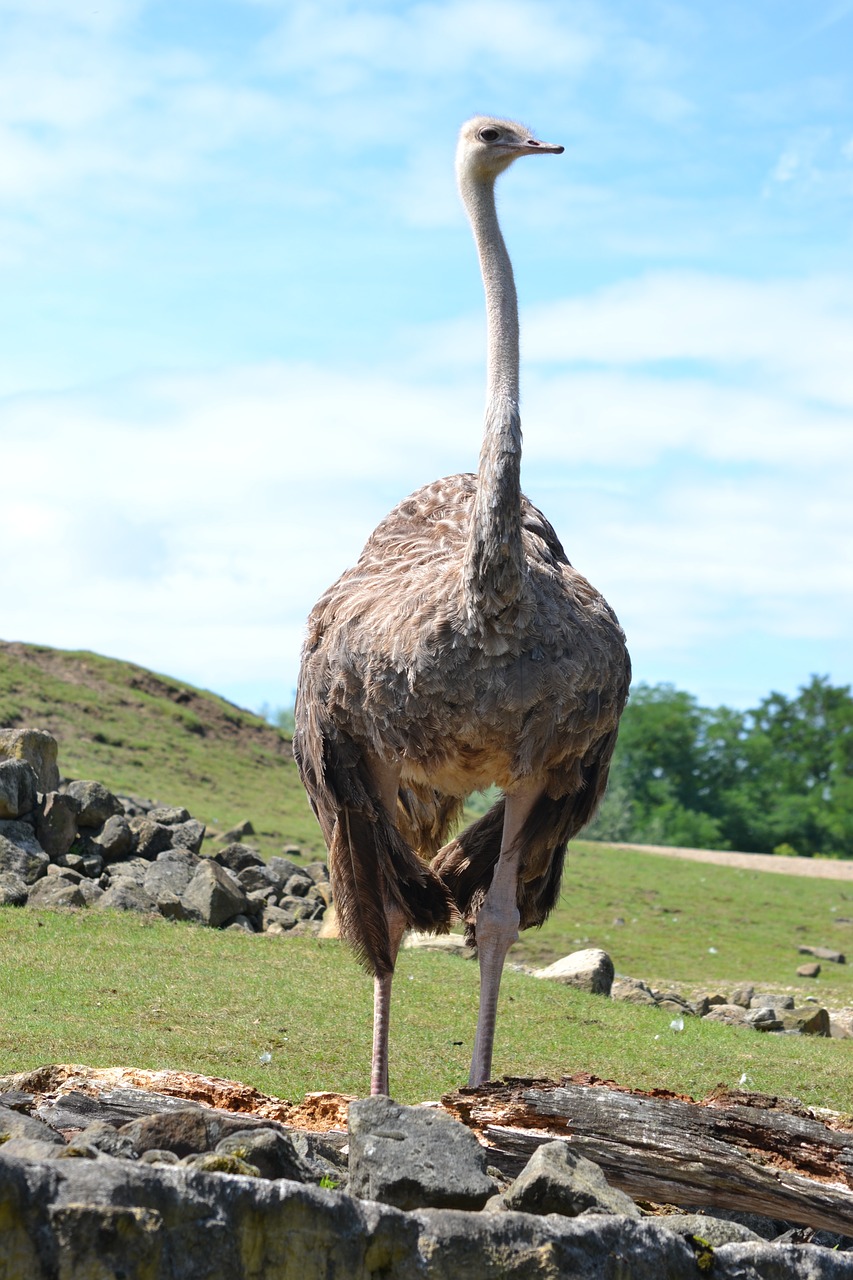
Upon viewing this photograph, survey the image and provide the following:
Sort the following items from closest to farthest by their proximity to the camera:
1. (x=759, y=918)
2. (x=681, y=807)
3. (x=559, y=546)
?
(x=559, y=546)
(x=759, y=918)
(x=681, y=807)

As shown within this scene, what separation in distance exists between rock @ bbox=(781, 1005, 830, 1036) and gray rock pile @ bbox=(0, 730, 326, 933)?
141 inches

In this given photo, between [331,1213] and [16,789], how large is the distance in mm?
8505

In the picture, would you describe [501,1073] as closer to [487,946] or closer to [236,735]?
[487,946]

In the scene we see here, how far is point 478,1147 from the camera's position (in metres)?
4.13

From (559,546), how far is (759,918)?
1210 centimetres

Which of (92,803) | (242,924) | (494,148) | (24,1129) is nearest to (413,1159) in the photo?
(24,1129)

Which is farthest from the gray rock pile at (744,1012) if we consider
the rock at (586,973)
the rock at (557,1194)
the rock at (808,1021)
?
the rock at (557,1194)

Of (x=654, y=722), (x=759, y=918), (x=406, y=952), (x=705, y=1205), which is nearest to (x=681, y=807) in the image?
(x=654, y=722)

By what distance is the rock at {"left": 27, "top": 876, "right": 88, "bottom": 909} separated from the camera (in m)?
10.6

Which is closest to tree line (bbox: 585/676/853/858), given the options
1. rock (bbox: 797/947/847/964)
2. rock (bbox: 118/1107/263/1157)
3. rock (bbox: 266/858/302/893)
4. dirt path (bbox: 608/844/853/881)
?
dirt path (bbox: 608/844/853/881)

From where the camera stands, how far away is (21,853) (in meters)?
11.1

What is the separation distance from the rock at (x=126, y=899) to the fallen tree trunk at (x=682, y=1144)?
6.15 m

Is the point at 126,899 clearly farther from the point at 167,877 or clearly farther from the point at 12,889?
the point at 12,889

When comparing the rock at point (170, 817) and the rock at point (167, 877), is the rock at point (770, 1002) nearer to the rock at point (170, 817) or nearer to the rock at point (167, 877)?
the rock at point (167, 877)
